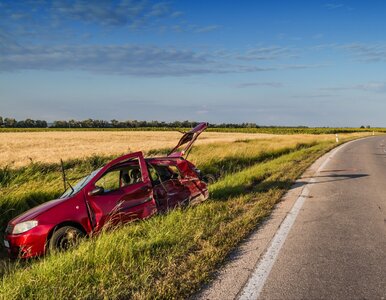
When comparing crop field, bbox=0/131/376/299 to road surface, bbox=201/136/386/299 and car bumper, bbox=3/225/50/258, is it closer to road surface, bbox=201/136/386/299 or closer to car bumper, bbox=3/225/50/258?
car bumper, bbox=3/225/50/258

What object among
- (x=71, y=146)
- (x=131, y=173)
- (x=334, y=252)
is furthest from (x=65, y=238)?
(x=71, y=146)

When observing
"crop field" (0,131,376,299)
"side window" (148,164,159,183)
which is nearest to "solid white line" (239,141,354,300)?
"crop field" (0,131,376,299)

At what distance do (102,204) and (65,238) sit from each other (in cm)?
84

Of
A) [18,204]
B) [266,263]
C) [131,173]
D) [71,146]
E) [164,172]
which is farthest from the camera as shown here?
[71,146]

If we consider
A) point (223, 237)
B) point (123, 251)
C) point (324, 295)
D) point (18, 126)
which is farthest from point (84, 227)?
point (18, 126)

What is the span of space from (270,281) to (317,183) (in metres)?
8.21

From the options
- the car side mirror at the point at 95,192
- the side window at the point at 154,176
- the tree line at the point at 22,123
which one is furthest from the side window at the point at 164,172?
the tree line at the point at 22,123

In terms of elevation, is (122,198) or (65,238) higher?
(122,198)

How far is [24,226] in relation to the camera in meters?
6.08

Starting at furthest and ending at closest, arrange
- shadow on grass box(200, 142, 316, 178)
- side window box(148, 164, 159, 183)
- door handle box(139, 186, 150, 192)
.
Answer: shadow on grass box(200, 142, 316, 178) < side window box(148, 164, 159, 183) < door handle box(139, 186, 150, 192)

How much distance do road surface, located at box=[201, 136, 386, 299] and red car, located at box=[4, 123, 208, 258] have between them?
2428mm

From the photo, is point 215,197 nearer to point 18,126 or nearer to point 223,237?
point 223,237

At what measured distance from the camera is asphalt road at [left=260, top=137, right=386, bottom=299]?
415cm

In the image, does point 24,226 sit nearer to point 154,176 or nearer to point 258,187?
point 154,176
